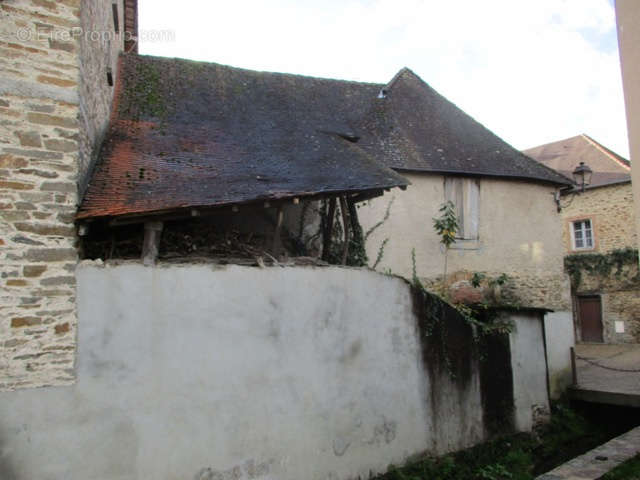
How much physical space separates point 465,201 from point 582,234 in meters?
9.09

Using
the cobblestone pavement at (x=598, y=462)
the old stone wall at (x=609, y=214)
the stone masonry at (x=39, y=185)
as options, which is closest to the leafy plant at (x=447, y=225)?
the cobblestone pavement at (x=598, y=462)

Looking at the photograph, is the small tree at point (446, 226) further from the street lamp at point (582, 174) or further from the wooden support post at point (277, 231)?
the wooden support post at point (277, 231)

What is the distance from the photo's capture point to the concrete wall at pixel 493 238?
10000 mm

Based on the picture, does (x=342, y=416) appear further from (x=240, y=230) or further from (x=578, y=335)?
(x=578, y=335)

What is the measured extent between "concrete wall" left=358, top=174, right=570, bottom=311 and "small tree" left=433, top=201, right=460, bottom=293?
0.35 feet

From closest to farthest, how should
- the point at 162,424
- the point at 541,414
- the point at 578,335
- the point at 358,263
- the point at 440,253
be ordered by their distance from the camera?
1. the point at 162,424
2. the point at 358,263
3. the point at 541,414
4. the point at 440,253
5. the point at 578,335

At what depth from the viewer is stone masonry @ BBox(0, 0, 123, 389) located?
4.19 meters

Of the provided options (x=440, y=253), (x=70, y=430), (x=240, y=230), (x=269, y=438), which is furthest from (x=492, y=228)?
(x=70, y=430)

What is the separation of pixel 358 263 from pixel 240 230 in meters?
2.00

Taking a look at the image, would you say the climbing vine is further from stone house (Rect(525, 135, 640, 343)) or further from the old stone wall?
the old stone wall

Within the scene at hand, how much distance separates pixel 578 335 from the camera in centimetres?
1766

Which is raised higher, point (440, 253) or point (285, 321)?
point (440, 253)

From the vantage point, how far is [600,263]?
16.8m

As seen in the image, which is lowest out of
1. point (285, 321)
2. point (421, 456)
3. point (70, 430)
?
point (421, 456)
